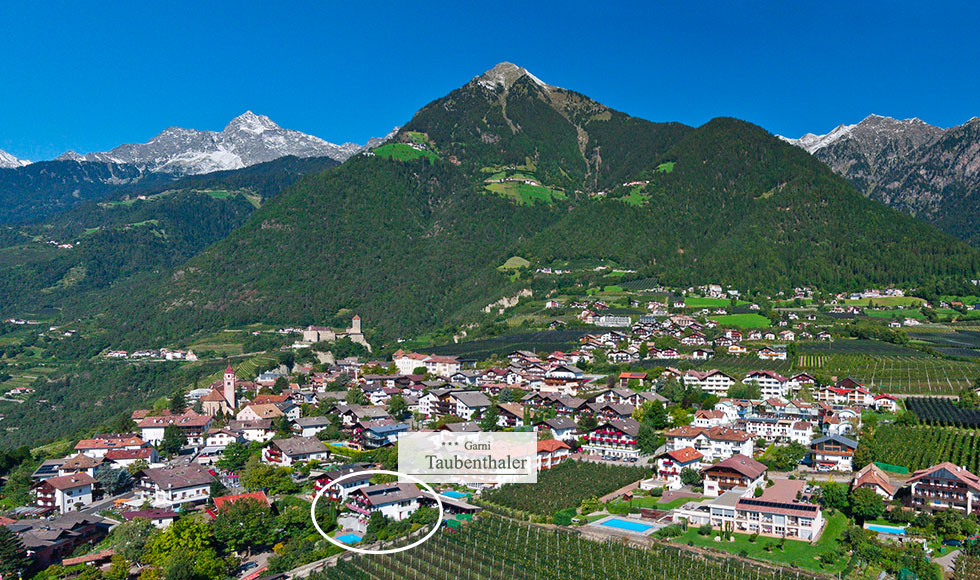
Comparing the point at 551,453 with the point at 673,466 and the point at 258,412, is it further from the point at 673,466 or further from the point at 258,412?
the point at 258,412

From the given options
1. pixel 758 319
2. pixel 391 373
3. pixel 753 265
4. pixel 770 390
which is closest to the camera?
pixel 770 390

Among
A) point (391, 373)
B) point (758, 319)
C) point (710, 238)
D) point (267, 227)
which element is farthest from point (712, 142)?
point (391, 373)

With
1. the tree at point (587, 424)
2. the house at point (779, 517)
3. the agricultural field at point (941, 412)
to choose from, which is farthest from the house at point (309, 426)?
the agricultural field at point (941, 412)

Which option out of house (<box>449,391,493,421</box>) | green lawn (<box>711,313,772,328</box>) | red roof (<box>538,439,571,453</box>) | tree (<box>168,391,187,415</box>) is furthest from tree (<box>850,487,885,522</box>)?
green lawn (<box>711,313,772,328</box>)

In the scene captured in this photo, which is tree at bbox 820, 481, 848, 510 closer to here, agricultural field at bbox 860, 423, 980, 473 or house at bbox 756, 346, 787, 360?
agricultural field at bbox 860, 423, 980, 473

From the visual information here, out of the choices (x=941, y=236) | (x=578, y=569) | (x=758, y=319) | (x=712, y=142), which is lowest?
(x=578, y=569)

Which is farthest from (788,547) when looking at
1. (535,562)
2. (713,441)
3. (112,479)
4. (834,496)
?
(112,479)

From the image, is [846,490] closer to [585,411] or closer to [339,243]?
[585,411]
